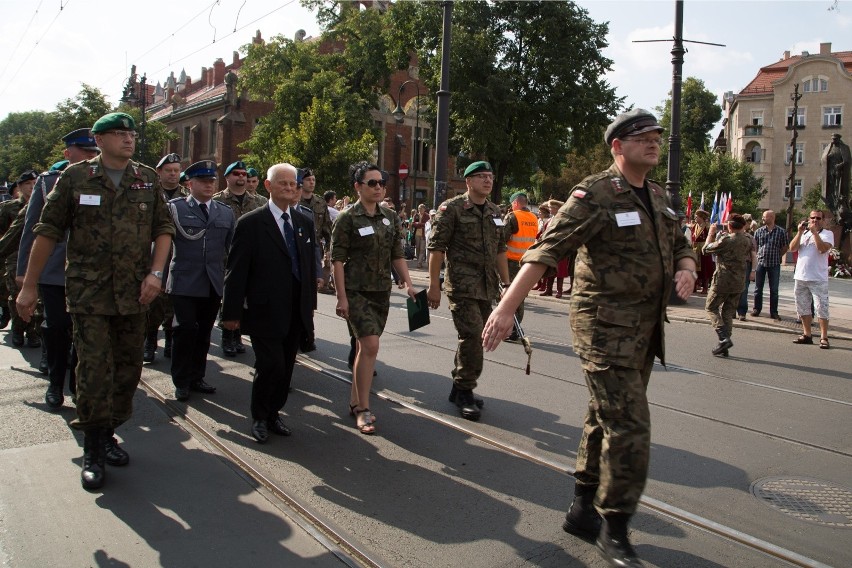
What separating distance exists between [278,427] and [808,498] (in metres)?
3.50

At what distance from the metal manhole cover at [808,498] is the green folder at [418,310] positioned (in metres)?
2.76

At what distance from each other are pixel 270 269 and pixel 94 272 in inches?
46.0

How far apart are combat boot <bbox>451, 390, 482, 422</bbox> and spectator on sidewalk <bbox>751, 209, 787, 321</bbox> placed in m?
8.52

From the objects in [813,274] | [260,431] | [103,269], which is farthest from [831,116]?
[103,269]

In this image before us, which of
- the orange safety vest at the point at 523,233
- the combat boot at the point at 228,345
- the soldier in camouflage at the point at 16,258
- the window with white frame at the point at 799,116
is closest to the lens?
the soldier in camouflage at the point at 16,258

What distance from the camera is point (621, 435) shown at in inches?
127

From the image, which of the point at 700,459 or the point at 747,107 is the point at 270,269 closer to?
the point at 700,459

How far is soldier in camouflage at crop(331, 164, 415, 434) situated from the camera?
212 inches

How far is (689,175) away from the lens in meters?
54.9

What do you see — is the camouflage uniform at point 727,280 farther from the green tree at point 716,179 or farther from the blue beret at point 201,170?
the green tree at point 716,179

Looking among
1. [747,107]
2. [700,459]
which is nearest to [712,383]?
[700,459]

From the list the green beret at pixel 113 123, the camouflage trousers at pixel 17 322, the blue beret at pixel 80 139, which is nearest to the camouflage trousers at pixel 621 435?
the green beret at pixel 113 123

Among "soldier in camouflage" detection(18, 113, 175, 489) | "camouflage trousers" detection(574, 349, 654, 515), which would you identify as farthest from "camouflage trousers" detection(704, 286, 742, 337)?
"soldier in camouflage" detection(18, 113, 175, 489)

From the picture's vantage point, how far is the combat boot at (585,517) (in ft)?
11.8
